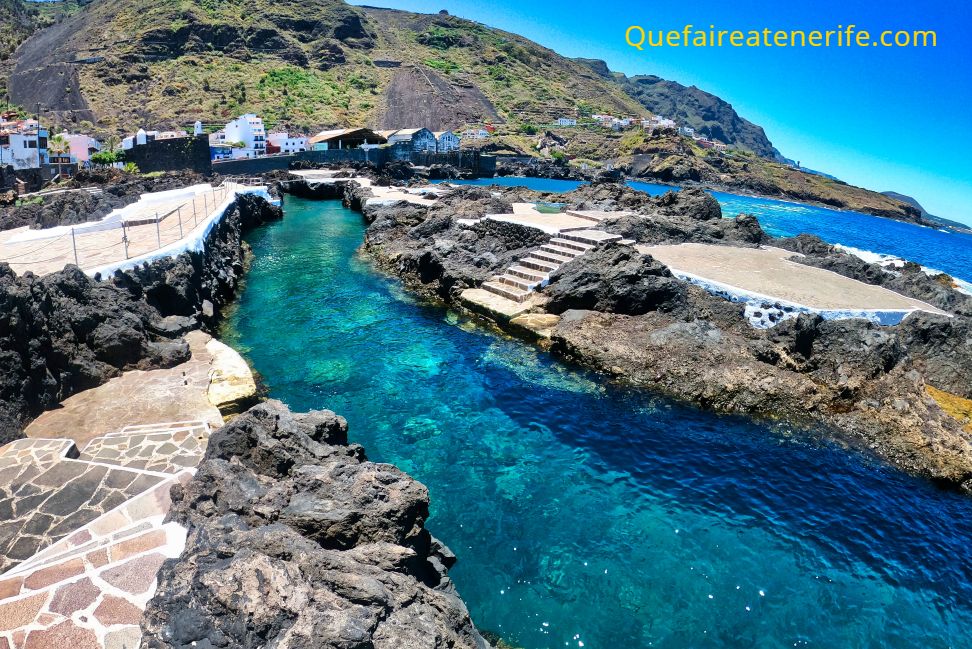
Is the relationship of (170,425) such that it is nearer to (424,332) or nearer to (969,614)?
(424,332)

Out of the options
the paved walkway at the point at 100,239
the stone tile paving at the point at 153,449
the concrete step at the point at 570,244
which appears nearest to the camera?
the stone tile paving at the point at 153,449

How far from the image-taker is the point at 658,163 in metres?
112

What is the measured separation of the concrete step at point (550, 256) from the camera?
1942cm

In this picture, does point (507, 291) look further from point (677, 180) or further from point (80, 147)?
point (677, 180)

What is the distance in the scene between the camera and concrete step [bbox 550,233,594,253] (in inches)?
783

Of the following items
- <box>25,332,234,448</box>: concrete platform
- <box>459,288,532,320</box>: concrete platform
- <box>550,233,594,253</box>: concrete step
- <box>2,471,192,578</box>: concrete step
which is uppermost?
<box>550,233,594,253</box>: concrete step

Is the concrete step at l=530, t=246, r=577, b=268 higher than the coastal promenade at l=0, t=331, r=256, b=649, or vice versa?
the concrete step at l=530, t=246, r=577, b=268

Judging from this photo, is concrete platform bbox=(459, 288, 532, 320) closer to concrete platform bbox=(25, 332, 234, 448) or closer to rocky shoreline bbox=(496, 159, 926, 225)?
concrete platform bbox=(25, 332, 234, 448)

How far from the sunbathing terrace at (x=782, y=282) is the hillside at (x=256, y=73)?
9479cm

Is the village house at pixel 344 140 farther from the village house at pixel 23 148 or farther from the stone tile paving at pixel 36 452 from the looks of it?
the stone tile paving at pixel 36 452

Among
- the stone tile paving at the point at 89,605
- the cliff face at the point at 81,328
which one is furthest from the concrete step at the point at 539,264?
the stone tile paving at the point at 89,605

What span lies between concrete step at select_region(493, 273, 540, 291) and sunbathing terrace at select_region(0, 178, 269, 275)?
34.3ft

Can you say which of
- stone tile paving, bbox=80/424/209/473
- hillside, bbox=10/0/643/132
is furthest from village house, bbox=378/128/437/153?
stone tile paving, bbox=80/424/209/473

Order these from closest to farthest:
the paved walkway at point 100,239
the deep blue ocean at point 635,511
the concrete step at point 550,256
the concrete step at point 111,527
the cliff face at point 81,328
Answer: the concrete step at point 111,527, the deep blue ocean at point 635,511, the cliff face at point 81,328, the paved walkway at point 100,239, the concrete step at point 550,256
